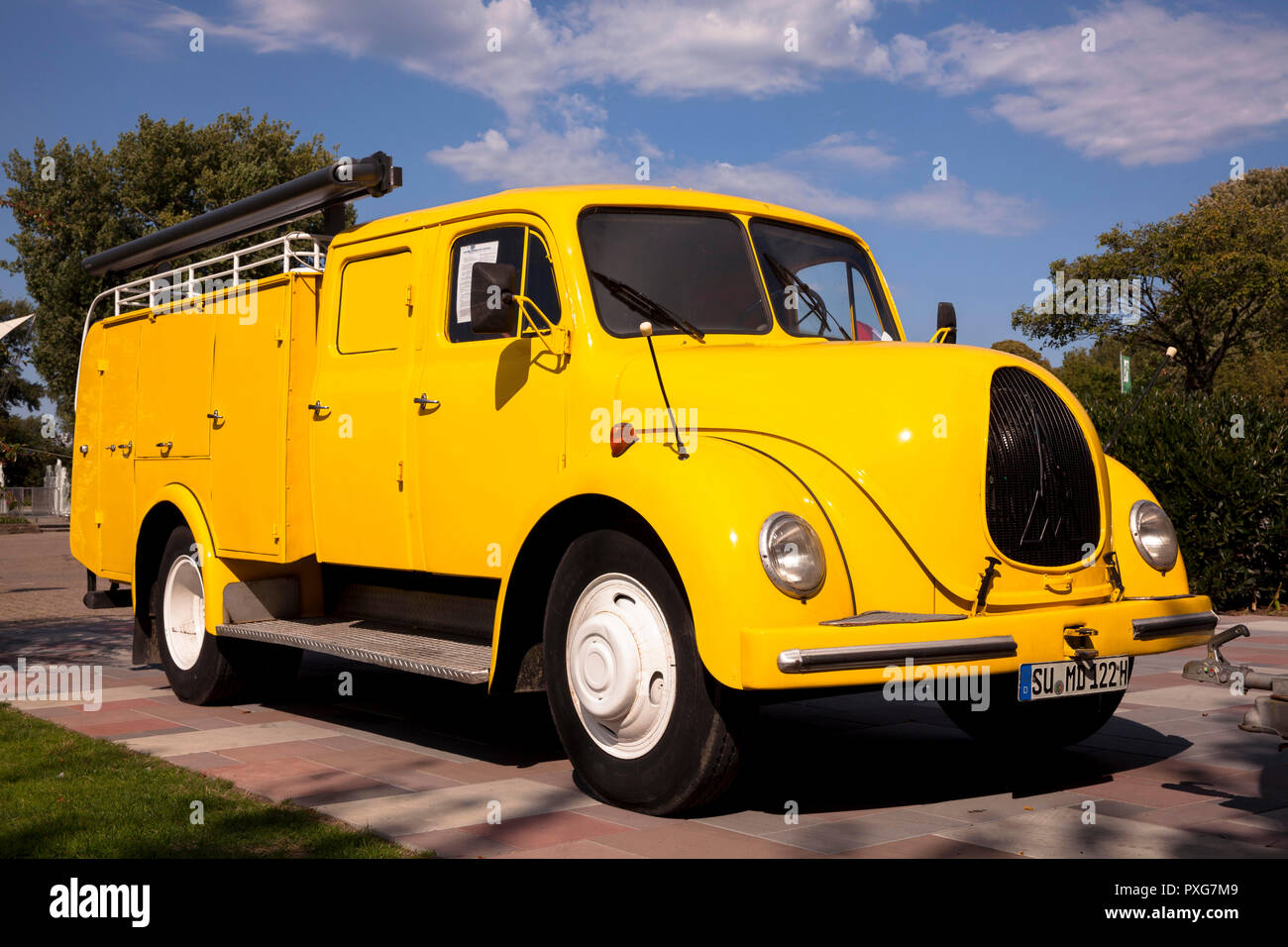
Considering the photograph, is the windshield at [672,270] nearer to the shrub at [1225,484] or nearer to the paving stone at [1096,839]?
the paving stone at [1096,839]

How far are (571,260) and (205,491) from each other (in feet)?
11.3

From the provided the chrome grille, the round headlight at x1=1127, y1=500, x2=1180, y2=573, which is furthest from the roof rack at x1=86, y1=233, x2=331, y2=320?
the round headlight at x1=1127, y1=500, x2=1180, y2=573

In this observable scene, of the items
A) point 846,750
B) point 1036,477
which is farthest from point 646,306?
point 846,750

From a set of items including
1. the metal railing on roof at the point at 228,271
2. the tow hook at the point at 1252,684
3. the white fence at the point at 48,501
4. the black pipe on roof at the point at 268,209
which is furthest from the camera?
the white fence at the point at 48,501

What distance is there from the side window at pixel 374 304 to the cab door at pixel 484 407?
0.30 m

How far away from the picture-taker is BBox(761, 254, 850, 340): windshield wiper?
6359 millimetres

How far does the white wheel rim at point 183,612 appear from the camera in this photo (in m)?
8.29

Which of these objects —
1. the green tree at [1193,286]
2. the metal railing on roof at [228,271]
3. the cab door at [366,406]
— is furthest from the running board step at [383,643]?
the green tree at [1193,286]

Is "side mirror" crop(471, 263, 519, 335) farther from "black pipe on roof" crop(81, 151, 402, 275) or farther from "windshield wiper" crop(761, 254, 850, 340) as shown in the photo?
"black pipe on roof" crop(81, 151, 402, 275)
